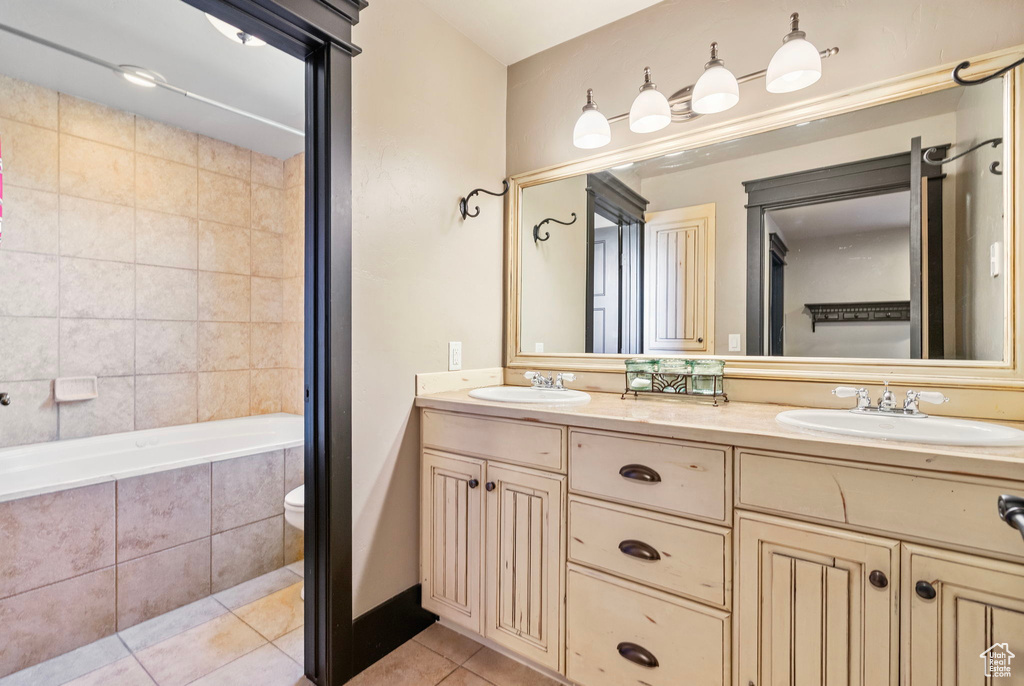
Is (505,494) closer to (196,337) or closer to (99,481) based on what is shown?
(99,481)

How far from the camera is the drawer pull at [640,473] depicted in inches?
46.7

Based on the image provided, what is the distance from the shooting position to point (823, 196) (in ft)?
4.93

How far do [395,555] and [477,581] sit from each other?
34cm

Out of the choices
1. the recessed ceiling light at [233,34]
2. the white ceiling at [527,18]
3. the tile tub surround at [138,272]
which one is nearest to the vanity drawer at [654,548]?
the white ceiling at [527,18]

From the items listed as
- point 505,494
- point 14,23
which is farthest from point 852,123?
point 14,23

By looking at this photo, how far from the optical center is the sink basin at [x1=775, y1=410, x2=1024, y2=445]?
3.03 feet

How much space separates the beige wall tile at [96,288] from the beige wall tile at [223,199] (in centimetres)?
57

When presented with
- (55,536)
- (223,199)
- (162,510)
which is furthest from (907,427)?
(223,199)

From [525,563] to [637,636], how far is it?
1.24ft

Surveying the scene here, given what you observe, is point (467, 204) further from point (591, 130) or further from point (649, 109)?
point (649, 109)

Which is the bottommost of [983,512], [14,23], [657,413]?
[983,512]

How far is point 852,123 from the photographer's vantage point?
144 cm

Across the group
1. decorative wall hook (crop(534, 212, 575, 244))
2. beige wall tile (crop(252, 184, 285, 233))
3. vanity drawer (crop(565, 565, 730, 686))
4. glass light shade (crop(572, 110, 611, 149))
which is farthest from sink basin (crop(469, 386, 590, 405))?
beige wall tile (crop(252, 184, 285, 233))

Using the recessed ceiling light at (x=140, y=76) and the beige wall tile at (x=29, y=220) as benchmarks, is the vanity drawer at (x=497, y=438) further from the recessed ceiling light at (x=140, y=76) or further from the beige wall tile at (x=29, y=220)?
the beige wall tile at (x=29, y=220)
